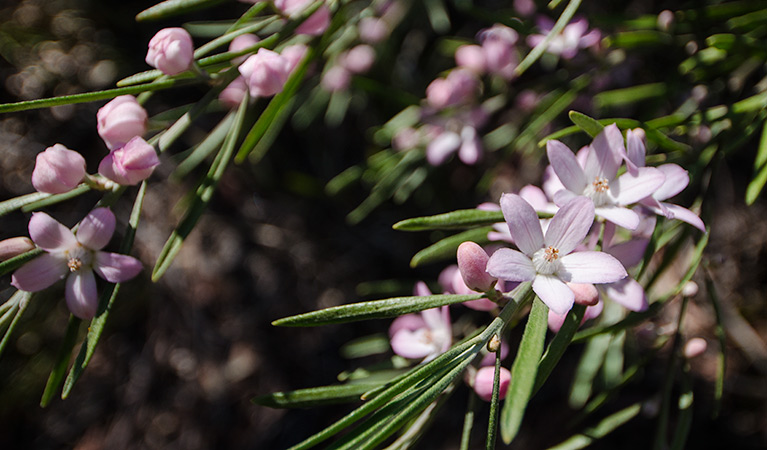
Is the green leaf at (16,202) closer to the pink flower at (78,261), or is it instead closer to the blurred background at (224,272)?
the pink flower at (78,261)

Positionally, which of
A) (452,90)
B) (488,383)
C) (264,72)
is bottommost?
(488,383)

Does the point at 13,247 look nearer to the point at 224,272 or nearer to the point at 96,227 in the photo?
the point at 96,227

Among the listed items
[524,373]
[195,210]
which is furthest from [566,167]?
[195,210]

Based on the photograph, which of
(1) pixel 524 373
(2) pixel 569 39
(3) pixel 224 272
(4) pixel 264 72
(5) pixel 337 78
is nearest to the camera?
→ (1) pixel 524 373

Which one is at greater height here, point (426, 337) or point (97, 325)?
point (97, 325)

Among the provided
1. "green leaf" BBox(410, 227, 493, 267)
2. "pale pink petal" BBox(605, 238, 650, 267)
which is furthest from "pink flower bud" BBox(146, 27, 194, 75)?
"pale pink petal" BBox(605, 238, 650, 267)

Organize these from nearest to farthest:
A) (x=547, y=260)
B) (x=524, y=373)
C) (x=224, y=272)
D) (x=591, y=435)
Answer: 1. (x=524, y=373)
2. (x=547, y=260)
3. (x=591, y=435)
4. (x=224, y=272)
